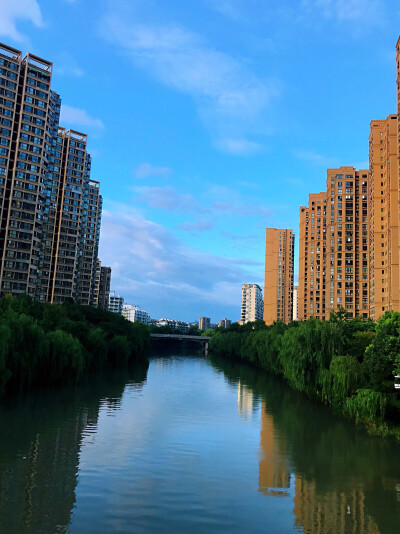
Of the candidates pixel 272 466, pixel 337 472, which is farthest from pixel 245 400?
pixel 337 472

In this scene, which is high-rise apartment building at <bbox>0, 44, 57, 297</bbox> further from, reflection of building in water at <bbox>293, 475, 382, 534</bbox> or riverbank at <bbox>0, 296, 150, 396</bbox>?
A: reflection of building in water at <bbox>293, 475, 382, 534</bbox>

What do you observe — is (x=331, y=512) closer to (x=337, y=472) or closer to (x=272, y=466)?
(x=337, y=472)

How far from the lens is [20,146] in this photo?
253 feet

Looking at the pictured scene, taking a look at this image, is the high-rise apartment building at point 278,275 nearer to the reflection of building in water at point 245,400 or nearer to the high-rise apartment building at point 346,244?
the high-rise apartment building at point 346,244

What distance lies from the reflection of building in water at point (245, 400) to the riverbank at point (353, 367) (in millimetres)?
4812

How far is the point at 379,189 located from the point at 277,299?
272 ft

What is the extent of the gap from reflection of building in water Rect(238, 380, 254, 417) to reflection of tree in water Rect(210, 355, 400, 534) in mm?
1954

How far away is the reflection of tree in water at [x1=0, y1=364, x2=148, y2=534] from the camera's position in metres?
13.8

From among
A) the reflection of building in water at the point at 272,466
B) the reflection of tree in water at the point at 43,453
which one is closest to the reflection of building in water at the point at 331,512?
the reflection of building in water at the point at 272,466

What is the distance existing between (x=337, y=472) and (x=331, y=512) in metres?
5.35

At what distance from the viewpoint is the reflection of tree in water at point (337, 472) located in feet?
48.7

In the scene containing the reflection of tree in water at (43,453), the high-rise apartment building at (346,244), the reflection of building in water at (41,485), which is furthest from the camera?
the high-rise apartment building at (346,244)

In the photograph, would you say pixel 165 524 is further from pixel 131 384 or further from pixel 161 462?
pixel 131 384

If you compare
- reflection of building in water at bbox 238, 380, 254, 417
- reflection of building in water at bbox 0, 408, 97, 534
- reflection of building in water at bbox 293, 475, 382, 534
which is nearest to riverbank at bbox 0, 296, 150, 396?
reflection of building in water at bbox 0, 408, 97, 534
